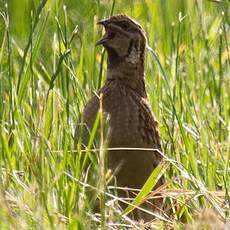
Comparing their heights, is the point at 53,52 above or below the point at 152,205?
above

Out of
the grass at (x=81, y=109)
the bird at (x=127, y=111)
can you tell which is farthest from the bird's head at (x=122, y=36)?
the grass at (x=81, y=109)

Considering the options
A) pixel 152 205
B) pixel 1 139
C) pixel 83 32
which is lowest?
pixel 152 205

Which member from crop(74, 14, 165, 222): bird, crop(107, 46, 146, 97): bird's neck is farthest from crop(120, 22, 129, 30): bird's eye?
crop(107, 46, 146, 97): bird's neck

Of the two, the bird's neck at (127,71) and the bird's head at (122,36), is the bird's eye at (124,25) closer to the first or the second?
the bird's head at (122,36)

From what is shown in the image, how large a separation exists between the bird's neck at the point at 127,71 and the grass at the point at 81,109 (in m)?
0.11

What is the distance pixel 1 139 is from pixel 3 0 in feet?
4.42

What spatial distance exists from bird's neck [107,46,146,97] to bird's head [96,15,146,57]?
24mm

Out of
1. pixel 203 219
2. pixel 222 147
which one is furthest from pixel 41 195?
pixel 222 147

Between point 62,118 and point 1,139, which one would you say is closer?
point 1,139

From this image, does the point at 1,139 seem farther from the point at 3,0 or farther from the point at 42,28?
the point at 3,0

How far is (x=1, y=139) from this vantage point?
4.29 meters

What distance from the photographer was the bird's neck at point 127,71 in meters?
5.18

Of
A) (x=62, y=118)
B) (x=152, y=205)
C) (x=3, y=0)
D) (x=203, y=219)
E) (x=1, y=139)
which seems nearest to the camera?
(x=203, y=219)

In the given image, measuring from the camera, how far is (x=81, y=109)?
529cm
